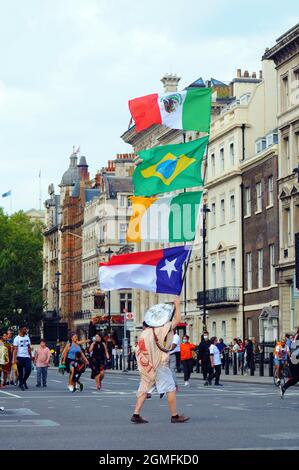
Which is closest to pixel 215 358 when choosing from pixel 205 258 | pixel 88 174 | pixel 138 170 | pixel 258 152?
pixel 138 170

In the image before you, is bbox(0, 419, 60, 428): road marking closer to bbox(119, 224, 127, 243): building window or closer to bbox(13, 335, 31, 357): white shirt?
bbox(13, 335, 31, 357): white shirt

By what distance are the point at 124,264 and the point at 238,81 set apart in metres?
59.0

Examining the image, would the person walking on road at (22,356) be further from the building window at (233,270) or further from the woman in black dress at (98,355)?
the building window at (233,270)

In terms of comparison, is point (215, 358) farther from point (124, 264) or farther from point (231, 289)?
point (231, 289)

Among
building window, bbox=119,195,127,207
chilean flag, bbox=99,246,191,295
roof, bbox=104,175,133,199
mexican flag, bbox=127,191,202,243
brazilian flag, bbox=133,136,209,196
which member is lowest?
chilean flag, bbox=99,246,191,295

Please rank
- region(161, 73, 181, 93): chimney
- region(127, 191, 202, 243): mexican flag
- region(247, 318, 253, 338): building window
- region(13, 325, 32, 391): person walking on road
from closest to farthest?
region(127, 191, 202, 243): mexican flag
region(13, 325, 32, 391): person walking on road
region(247, 318, 253, 338): building window
region(161, 73, 181, 93): chimney

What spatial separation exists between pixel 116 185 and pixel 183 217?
94.9 meters

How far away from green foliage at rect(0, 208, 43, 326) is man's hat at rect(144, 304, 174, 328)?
4965 inches

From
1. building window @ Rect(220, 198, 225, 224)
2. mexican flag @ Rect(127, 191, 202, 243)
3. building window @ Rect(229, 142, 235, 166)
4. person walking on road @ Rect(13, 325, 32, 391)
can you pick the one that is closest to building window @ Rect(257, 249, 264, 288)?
building window @ Rect(229, 142, 235, 166)

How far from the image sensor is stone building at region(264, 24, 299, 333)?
6631cm

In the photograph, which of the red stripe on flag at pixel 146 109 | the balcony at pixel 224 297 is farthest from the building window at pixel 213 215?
the red stripe on flag at pixel 146 109

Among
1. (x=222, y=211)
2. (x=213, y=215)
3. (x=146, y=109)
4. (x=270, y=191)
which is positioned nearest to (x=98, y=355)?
(x=146, y=109)

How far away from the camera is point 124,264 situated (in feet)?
97.1

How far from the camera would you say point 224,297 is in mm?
79188
